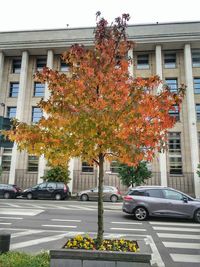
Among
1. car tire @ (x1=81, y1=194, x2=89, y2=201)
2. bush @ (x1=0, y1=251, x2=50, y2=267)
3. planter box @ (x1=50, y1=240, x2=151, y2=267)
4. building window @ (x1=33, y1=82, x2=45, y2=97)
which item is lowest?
bush @ (x1=0, y1=251, x2=50, y2=267)

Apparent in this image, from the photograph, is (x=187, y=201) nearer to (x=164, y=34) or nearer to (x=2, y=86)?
(x=164, y=34)

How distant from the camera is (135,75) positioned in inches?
1145

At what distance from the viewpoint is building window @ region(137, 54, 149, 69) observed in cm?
2972

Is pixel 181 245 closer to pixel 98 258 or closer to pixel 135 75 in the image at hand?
pixel 98 258

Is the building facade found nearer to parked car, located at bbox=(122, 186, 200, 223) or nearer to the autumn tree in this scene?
parked car, located at bbox=(122, 186, 200, 223)

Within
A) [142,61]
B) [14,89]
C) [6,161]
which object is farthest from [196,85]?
[6,161]

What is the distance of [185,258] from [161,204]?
18.1ft

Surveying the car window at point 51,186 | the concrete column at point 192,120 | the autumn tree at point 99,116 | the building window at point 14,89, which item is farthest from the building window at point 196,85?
the autumn tree at point 99,116

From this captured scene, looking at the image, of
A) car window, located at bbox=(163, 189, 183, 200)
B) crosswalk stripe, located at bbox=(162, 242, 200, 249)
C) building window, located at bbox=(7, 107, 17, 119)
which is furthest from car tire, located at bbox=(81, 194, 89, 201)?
crosswalk stripe, located at bbox=(162, 242, 200, 249)

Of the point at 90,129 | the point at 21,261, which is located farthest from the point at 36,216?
the point at 90,129

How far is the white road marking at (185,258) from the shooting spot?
20.5 ft

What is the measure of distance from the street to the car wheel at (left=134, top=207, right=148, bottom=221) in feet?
0.94

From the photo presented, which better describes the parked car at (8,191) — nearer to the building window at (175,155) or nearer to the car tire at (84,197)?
the car tire at (84,197)

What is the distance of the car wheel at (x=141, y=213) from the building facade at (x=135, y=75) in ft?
41.9
